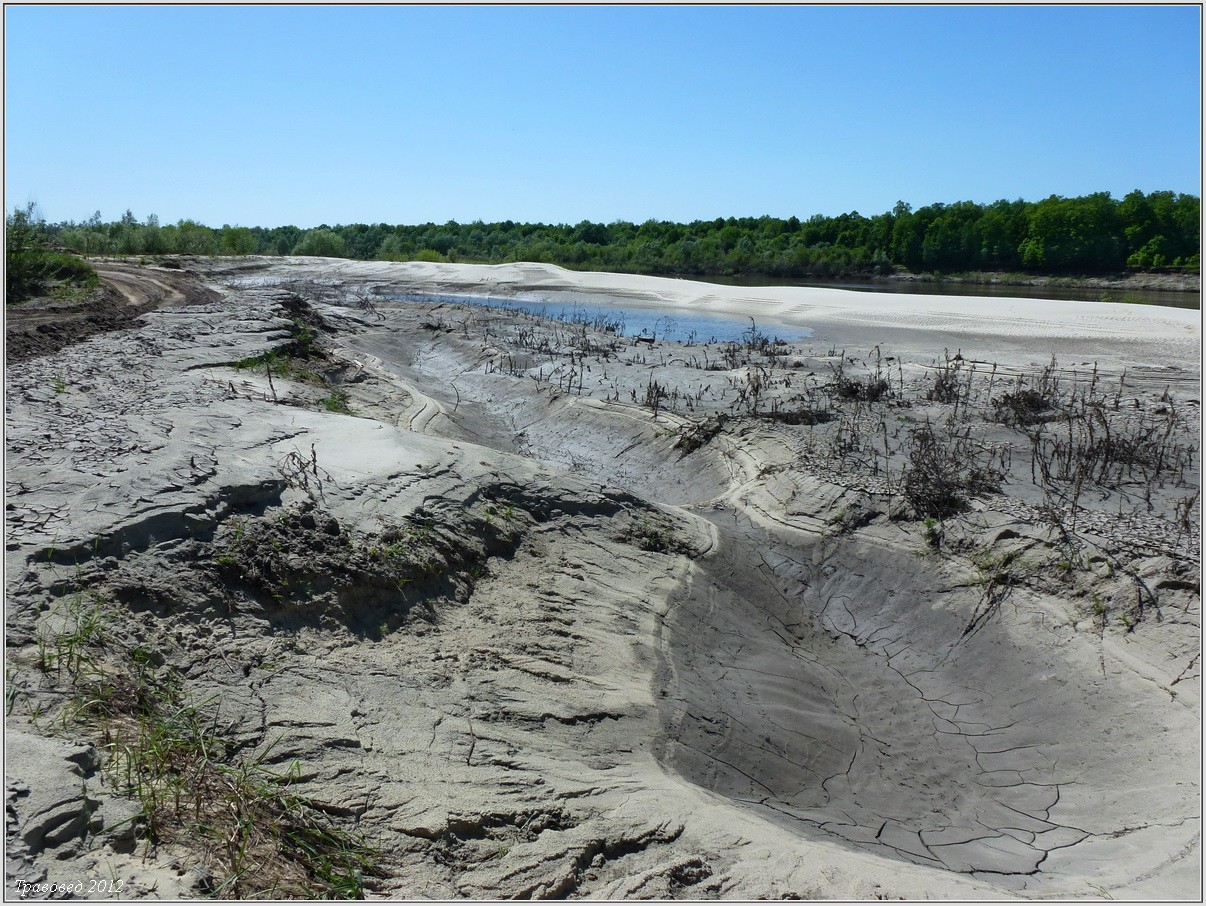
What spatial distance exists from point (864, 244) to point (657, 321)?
38456 millimetres

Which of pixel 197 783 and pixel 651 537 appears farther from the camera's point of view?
pixel 651 537

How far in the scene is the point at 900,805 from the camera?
15.8 ft

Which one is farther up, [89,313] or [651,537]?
[89,313]

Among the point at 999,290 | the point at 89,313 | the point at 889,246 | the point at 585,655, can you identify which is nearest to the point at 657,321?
the point at 89,313

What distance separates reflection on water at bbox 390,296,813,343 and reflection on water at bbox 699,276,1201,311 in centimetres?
1431

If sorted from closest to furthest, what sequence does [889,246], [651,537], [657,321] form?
1. [651,537]
2. [657,321]
3. [889,246]

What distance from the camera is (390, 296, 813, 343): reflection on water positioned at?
886 inches

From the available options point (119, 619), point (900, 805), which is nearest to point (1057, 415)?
point (900, 805)

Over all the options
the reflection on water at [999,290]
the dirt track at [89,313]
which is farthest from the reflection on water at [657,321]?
the reflection on water at [999,290]

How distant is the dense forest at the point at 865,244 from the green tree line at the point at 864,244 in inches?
2.8

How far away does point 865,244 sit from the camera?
2318 inches

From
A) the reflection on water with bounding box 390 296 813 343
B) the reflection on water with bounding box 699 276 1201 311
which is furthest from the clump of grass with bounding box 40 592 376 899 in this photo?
the reflection on water with bounding box 699 276 1201 311

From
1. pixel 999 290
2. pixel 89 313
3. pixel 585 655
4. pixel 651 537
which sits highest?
pixel 999 290

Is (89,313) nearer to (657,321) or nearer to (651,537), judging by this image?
(651,537)
